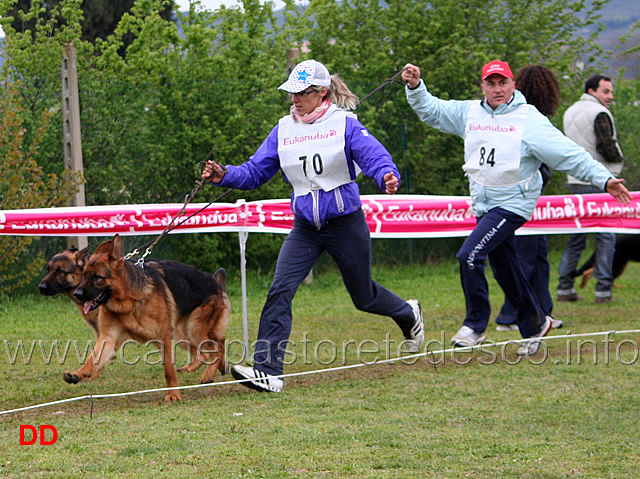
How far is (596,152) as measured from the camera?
10031 millimetres

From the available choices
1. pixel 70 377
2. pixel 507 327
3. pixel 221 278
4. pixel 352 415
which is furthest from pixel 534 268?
pixel 70 377

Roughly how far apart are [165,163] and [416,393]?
6003 millimetres

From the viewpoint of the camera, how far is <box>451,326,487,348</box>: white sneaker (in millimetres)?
6957

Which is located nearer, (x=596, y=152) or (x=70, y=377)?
(x=70, y=377)

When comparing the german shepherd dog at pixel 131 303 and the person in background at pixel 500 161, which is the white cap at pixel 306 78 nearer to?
the person in background at pixel 500 161

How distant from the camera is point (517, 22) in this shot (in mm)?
13883

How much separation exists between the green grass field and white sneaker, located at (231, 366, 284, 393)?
69 millimetres

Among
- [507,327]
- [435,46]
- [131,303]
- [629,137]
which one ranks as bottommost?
[507,327]

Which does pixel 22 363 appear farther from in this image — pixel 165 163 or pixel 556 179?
pixel 556 179

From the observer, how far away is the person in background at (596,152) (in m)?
9.92

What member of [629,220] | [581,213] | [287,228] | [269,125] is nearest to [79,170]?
[269,125]

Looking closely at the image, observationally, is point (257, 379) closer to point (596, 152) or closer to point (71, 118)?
point (71, 118)

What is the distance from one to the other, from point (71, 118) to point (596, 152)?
5733mm

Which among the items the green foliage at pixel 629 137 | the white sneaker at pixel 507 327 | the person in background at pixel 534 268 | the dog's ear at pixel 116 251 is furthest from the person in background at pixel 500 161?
the green foliage at pixel 629 137
